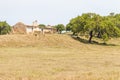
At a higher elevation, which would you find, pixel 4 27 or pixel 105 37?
pixel 4 27

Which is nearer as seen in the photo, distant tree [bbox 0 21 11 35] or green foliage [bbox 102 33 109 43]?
green foliage [bbox 102 33 109 43]

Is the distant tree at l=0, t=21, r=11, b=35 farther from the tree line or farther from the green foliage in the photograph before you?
the green foliage

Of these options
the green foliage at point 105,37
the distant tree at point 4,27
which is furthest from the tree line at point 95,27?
the distant tree at point 4,27

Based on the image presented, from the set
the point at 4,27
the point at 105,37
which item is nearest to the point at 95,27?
the point at 105,37

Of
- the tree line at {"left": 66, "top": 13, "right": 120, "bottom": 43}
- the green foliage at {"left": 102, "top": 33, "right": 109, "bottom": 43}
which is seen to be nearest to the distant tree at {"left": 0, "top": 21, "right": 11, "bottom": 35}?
the tree line at {"left": 66, "top": 13, "right": 120, "bottom": 43}

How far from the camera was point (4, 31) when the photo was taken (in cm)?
10069

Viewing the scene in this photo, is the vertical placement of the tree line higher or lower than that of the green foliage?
higher

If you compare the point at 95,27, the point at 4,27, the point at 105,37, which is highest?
the point at 95,27

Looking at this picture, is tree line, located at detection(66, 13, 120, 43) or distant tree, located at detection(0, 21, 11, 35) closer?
tree line, located at detection(66, 13, 120, 43)

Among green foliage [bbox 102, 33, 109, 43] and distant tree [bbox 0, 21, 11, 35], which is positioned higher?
distant tree [bbox 0, 21, 11, 35]

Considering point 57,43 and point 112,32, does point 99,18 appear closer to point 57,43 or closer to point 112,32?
point 112,32

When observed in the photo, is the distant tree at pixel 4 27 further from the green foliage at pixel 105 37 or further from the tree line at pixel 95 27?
the green foliage at pixel 105 37

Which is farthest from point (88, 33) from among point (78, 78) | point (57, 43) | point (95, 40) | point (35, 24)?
point (78, 78)

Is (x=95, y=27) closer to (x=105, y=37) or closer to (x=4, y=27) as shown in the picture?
(x=105, y=37)
